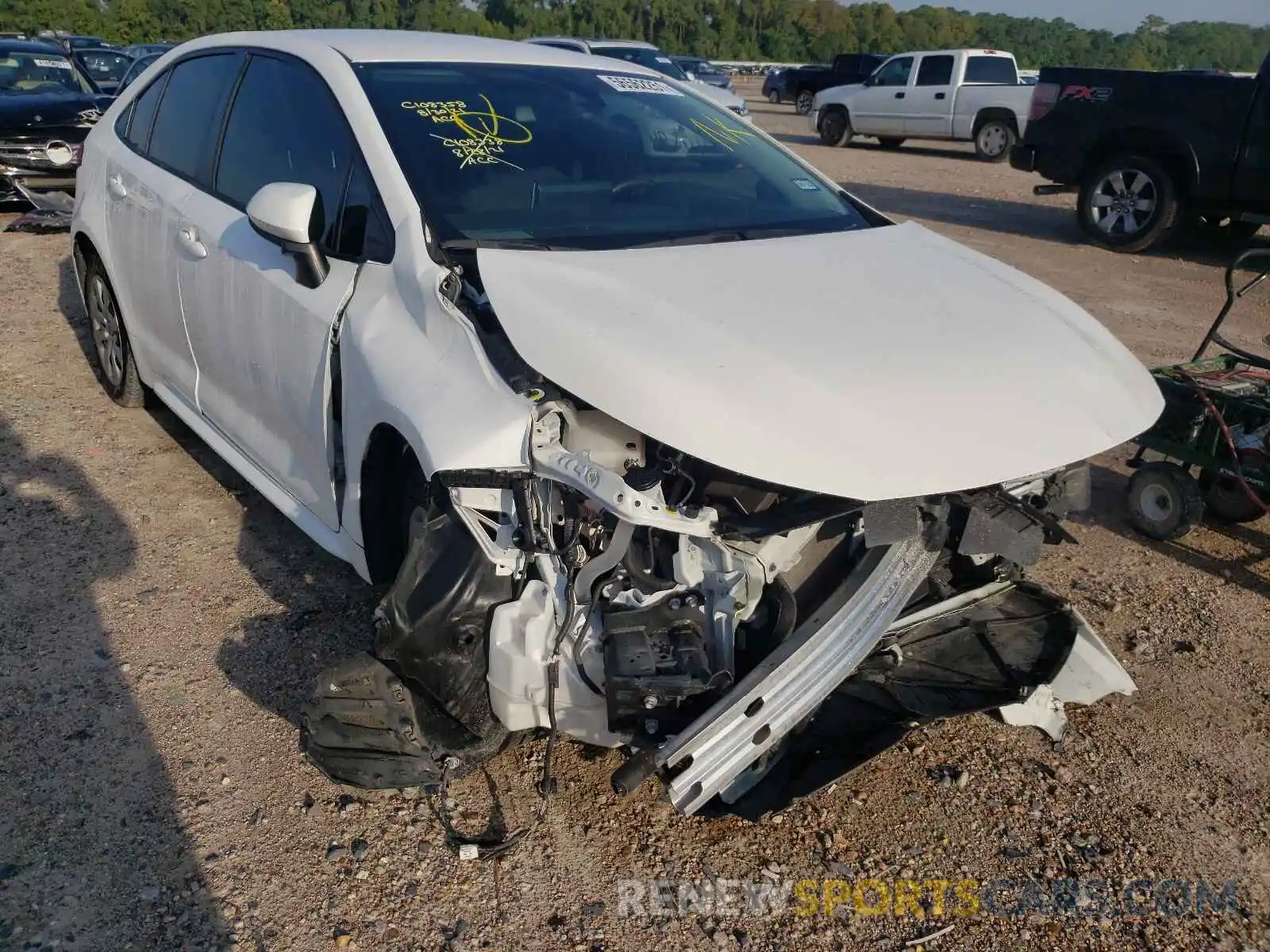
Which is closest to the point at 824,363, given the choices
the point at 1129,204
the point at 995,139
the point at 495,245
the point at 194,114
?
the point at 495,245

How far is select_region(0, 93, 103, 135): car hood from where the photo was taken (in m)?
9.75

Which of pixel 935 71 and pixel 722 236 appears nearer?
pixel 722 236

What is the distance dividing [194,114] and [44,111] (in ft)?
23.8

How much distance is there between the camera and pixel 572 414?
2.46 m

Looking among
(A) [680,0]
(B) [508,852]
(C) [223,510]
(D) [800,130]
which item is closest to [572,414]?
(B) [508,852]

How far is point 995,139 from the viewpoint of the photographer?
1844cm

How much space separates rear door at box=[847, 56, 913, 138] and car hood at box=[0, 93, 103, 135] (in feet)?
46.6

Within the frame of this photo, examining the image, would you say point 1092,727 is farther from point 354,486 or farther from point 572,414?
point 354,486

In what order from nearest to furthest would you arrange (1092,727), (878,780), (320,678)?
(320,678) < (878,780) < (1092,727)

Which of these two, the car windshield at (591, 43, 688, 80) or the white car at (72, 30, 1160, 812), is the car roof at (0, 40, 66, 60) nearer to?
the car windshield at (591, 43, 688, 80)

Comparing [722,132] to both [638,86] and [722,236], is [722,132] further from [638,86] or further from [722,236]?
[722,236]

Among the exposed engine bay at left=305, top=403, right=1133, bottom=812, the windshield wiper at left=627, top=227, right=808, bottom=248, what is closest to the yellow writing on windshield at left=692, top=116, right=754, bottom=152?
the windshield wiper at left=627, top=227, right=808, bottom=248

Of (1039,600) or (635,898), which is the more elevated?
(1039,600)

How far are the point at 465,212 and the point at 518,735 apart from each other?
1508mm
